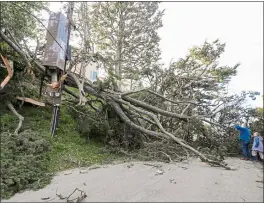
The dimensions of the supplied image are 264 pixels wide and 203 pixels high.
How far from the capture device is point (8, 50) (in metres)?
6.97

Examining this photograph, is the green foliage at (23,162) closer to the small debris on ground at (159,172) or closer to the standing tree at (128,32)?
the small debris on ground at (159,172)

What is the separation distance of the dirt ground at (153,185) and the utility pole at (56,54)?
245 cm

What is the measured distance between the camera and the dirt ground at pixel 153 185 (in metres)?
3.31

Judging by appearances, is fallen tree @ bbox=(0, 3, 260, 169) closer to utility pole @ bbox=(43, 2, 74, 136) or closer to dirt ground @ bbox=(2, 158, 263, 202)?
utility pole @ bbox=(43, 2, 74, 136)

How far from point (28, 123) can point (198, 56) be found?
821 cm

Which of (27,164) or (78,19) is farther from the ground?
(78,19)

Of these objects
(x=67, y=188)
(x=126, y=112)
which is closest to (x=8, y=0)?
(x=126, y=112)

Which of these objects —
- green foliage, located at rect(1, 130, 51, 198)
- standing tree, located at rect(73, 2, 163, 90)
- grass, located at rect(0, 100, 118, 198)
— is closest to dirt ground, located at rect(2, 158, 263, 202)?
green foliage, located at rect(1, 130, 51, 198)

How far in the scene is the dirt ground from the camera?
3311 mm

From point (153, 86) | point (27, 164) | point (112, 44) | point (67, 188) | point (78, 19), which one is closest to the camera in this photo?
point (67, 188)

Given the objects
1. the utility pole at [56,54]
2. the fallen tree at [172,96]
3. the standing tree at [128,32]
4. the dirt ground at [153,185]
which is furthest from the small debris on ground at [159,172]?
the standing tree at [128,32]

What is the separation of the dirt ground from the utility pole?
8.02ft

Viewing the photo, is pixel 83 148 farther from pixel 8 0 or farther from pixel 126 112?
pixel 8 0

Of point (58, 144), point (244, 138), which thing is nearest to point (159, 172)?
point (58, 144)
